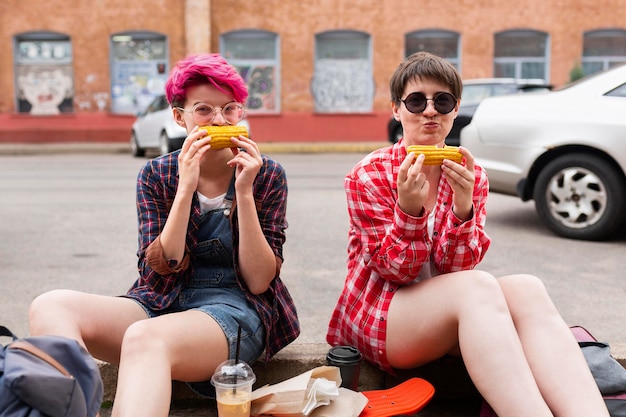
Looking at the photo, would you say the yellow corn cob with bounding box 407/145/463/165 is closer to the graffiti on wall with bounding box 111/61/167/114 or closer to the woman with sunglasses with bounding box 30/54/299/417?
the woman with sunglasses with bounding box 30/54/299/417

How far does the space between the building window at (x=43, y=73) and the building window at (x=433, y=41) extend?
9.45 metres

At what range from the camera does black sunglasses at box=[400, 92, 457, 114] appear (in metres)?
2.94

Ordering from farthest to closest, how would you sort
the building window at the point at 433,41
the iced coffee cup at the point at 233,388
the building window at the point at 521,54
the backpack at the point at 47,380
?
the building window at the point at 521,54 < the building window at the point at 433,41 < the iced coffee cup at the point at 233,388 < the backpack at the point at 47,380

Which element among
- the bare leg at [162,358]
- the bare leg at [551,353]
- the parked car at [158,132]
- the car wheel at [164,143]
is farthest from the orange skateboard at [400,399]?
the car wheel at [164,143]

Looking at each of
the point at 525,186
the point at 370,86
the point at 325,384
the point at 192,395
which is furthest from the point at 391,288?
the point at 370,86

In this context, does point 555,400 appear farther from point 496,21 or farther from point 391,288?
point 496,21

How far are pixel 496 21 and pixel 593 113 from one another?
1515cm

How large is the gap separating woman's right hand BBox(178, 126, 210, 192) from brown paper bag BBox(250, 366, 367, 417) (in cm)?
80

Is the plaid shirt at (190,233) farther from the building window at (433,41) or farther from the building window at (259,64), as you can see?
the building window at (433,41)

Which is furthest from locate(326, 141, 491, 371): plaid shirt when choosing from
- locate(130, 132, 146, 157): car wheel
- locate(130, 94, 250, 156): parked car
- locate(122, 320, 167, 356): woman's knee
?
locate(130, 132, 146, 157): car wheel

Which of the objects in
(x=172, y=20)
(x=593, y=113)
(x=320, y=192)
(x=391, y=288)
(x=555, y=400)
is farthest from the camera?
(x=172, y=20)

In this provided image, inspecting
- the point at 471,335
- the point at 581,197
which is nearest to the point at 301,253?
the point at 581,197

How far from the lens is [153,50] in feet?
68.4

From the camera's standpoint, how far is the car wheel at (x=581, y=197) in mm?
6484
